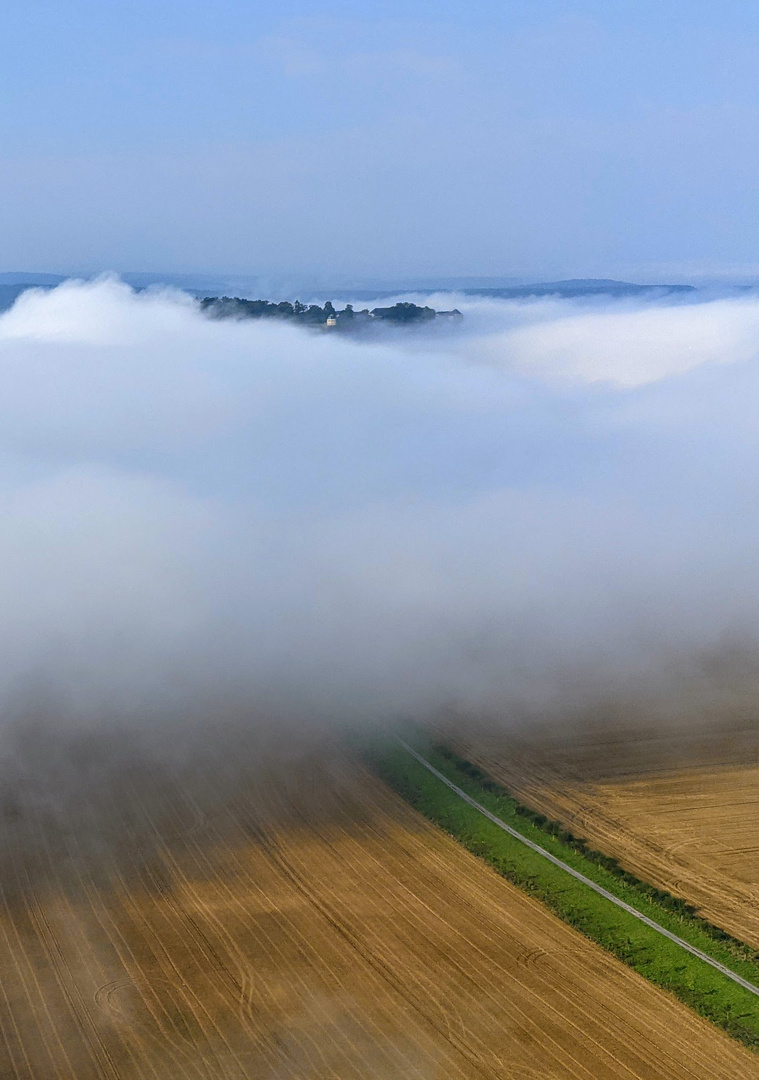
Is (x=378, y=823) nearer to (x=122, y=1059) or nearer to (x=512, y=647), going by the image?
(x=122, y=1059)

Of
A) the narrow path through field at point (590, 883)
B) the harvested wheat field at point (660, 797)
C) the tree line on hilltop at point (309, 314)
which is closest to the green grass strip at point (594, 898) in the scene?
the narrow path through field at point (590, 883)

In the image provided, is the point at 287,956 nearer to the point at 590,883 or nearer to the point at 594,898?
the point at 594,898

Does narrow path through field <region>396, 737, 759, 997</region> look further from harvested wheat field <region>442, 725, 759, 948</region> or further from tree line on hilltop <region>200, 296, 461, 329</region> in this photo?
tree line on hilltop <region>200, 296, 461, 329</region>

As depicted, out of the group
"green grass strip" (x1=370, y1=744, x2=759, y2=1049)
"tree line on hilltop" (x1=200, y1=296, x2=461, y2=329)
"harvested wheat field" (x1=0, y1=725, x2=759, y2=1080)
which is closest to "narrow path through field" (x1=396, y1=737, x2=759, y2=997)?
"green grass strip" (x1=370, y1=744, x2=759, y2=1049)

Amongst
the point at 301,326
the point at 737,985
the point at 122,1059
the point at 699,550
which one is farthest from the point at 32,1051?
the point at 301,326

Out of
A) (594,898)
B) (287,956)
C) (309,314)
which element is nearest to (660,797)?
(594,898)
